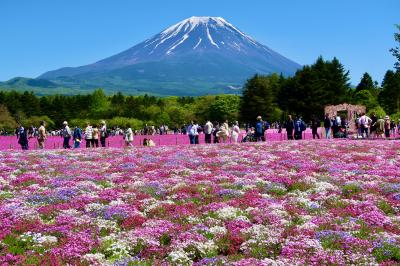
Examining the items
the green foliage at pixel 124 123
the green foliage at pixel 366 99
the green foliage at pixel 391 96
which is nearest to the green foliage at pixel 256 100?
the green foliage at pixel 366 99

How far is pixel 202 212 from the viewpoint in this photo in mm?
12766

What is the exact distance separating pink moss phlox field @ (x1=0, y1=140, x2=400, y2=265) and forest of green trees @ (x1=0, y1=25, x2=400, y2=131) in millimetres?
61294

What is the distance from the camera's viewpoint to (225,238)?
10.3 metres

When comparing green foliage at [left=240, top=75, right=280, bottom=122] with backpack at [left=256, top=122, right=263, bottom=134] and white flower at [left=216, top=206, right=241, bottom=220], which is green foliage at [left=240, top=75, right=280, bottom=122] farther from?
white flower at [left=216, top=206, right=241, bottom=220]

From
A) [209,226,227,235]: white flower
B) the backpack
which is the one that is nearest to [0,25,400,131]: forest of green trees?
the backpack

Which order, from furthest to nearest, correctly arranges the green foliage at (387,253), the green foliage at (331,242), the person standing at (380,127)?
1. the person standing at (380,127)
2. the green foliage at (331,242)
3. the green foliage at (387,253)

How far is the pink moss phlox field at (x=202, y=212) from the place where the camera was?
934 centimetres

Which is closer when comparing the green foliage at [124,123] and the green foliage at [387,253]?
the green foliage at [387,253]

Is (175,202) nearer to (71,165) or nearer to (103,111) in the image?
(71,165)

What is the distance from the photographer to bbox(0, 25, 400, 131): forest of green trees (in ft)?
371

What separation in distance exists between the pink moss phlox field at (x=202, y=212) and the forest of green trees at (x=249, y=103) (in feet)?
201

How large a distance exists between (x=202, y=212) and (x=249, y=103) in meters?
110

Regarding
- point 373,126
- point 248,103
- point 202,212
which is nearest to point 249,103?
point 248,103

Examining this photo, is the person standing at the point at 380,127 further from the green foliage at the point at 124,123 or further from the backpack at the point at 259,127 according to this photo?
the green foliage at the point at 124,123
